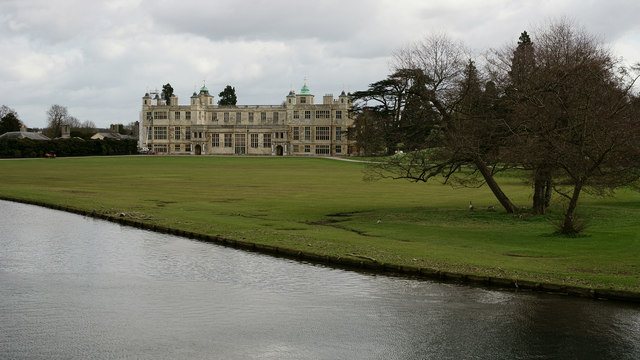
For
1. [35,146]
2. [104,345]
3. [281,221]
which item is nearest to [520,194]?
[281,221]

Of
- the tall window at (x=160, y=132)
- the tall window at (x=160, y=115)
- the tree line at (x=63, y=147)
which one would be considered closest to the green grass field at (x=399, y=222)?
the tree line at (x=63, y=147)

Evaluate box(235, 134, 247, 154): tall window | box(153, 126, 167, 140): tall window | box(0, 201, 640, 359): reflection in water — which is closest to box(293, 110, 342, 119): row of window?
box(235, 134, 247, 154): tall window

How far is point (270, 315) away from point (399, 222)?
1686 centimetres

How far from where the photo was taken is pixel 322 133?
490ft

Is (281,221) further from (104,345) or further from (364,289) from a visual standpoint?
(104,345)

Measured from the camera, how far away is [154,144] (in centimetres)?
15812

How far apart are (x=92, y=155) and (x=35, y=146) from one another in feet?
45.6

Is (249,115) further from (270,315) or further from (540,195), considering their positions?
(270,315)

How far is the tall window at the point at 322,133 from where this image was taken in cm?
14912

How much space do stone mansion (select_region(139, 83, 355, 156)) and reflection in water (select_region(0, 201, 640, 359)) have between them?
12538 cm

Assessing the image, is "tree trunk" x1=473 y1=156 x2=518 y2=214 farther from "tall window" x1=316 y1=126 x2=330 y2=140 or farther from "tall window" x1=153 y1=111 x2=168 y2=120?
"tall window" x1=153 y1=111 x2=168 y2=120

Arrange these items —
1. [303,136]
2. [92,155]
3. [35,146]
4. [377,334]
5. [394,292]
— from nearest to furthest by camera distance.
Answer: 1. [377,334]
2. [394,292]
3. [35,146]
4. [92,155]
5. [303,136]

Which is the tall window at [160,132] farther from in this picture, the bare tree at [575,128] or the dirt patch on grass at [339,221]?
the bare tree at [575,128]

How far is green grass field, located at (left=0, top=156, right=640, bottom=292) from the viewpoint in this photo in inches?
819
